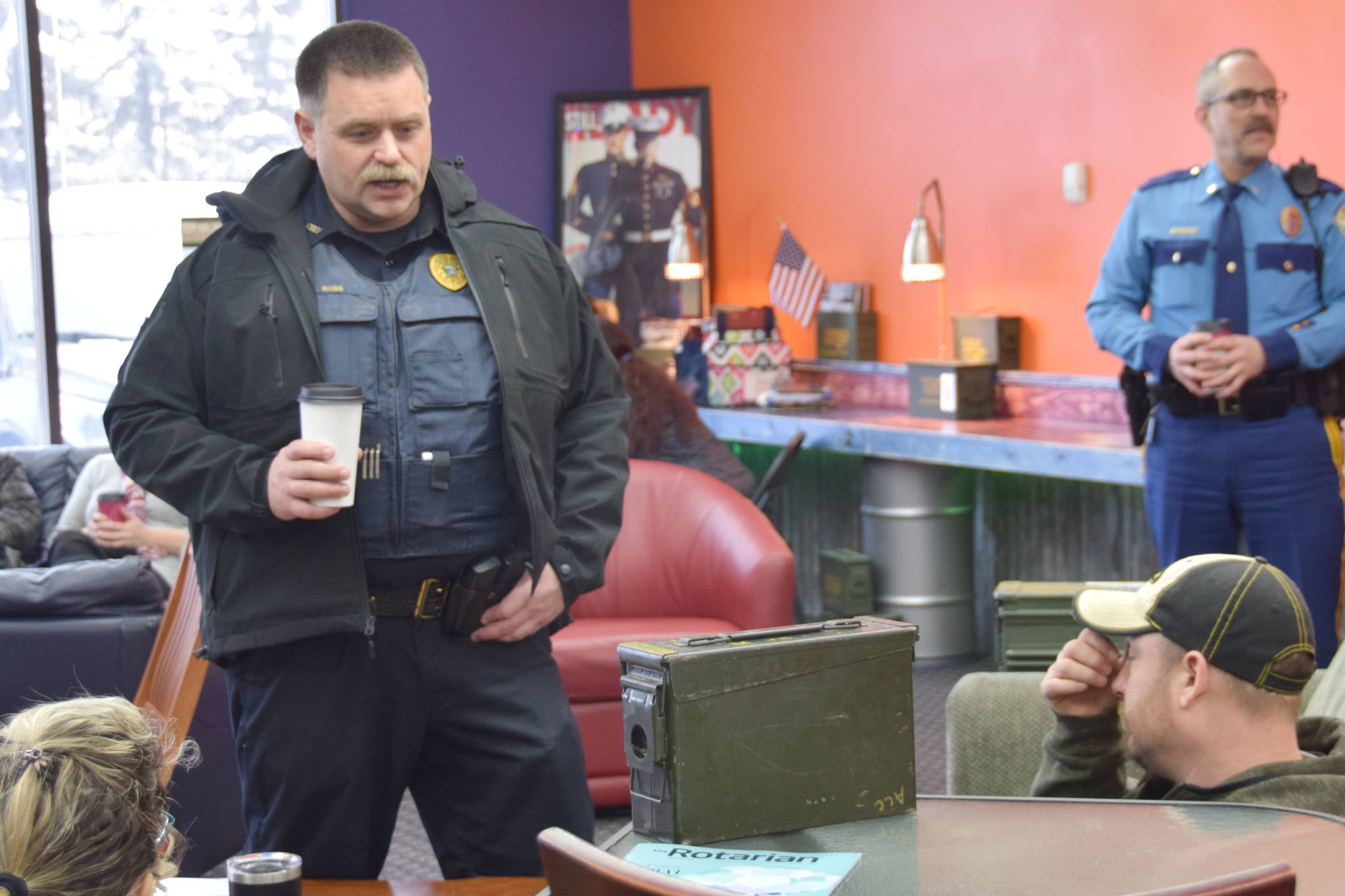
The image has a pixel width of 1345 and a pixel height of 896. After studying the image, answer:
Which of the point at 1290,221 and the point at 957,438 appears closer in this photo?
the point at 1290,221

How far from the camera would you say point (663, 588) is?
14.1 ft

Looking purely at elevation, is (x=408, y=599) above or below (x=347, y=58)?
below

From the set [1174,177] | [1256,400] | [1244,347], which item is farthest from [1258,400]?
[1174,177]

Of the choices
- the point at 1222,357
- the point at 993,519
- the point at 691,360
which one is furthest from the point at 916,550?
the point at 1222,357

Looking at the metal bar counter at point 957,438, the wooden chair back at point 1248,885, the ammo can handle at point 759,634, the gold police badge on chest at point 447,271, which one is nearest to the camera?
the wooden chair back at point 1248,885

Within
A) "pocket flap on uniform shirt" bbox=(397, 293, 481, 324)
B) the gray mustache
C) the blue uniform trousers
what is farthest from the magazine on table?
the blue uniform trousers

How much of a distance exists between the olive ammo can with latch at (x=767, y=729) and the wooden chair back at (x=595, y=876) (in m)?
0.27

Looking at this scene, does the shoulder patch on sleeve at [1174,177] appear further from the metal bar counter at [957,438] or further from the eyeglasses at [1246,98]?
the metal bar counter at [957,438]

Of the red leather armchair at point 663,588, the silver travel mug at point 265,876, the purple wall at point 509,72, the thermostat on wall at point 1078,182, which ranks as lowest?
the red leather armchair at point 663,588

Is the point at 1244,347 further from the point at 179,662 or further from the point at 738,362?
the point at 738,362

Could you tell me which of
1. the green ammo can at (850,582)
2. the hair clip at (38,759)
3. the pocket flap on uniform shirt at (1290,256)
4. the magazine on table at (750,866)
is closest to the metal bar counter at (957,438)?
the green ammo can at (850,582)

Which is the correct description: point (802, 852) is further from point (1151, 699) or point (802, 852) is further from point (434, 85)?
point (434, 85)

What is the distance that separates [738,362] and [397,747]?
4.40 meters

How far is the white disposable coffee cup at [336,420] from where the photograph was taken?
5.87 feet
